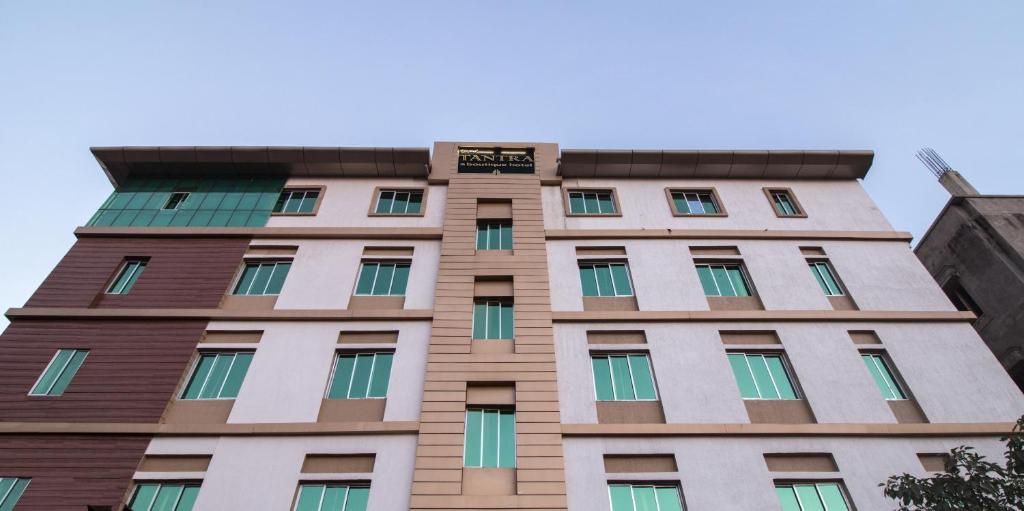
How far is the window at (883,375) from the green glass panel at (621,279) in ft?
21.5

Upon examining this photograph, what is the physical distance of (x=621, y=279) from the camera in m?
17.5

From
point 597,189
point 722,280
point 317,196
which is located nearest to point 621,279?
point 722,280

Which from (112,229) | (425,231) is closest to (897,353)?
(425,231)

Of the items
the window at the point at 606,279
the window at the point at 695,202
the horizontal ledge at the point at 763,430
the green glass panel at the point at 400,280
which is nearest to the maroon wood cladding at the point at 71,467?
the green glass panel at the point at 400,280

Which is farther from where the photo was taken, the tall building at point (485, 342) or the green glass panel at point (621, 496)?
the tall building at point (485, 342)

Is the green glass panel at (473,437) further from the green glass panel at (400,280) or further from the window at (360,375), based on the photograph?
the green glass panel at (400,280)

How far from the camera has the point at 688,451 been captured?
1332 centimetres

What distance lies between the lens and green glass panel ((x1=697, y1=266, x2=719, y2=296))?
17.2 meters

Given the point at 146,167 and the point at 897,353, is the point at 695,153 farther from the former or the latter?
the point at 146,167

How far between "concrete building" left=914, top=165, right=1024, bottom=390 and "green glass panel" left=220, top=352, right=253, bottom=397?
2399 cm

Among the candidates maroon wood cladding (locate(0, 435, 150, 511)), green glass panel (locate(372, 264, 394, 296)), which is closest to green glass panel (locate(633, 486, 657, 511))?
green glass panel (locate(372, 264, 394, 296))

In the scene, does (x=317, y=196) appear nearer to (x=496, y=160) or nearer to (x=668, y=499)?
(x=496, y=160)

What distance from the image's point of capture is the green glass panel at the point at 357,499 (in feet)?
40.9

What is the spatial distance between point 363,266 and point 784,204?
48.8 ft
